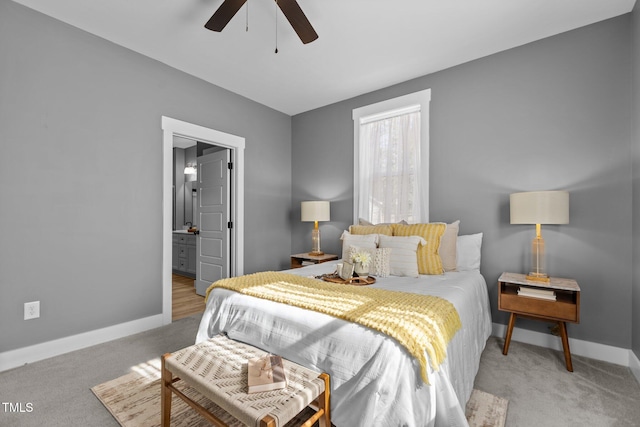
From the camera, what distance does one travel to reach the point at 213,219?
4223 millimetres

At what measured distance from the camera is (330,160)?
424 centimetres

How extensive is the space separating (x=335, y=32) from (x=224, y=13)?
3.36 feet

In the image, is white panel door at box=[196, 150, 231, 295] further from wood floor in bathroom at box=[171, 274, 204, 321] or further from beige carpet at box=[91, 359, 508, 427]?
beige carpet at box=[91, 359, 508, 427]

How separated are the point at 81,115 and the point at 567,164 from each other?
433 cm

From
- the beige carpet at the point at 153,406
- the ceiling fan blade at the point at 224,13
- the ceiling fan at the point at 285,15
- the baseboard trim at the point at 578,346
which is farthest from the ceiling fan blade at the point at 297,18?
the baseboard trim at the point at 578,346

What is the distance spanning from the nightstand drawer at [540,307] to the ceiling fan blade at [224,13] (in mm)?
2966

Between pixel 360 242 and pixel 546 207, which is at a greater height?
pixel 546 207

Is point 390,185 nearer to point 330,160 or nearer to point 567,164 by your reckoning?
point 330,160

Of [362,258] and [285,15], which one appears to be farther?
[362,258]

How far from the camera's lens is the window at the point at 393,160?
133 inches

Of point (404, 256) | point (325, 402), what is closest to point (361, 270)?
point (404, 256)

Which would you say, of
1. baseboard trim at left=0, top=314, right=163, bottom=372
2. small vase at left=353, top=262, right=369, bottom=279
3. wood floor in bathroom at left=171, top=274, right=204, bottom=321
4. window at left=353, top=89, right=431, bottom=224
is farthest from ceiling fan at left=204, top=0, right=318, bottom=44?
wood floor in bathroom at left=171, top=274, right=204, bottom=321

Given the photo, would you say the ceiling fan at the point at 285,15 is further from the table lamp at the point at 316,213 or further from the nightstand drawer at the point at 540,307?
the nightstand drawer at the point at 540,307

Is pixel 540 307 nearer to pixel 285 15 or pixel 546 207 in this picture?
pixel 546 207
